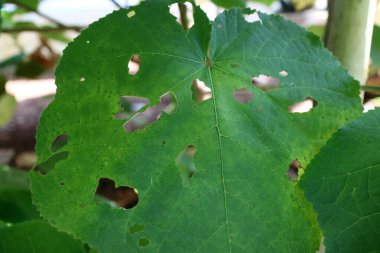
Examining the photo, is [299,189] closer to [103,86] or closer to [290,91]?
[290,91]

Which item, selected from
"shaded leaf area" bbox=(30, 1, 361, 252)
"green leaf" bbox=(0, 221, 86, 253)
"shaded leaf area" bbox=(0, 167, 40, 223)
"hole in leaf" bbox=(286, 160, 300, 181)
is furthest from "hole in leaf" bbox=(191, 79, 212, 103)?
"shaded leaf area" bbox=(0, 167, 40, 223)

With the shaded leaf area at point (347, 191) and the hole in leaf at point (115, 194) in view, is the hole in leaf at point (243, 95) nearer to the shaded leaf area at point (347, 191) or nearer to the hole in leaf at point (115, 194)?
the shaded leaf area at point (347, 191)

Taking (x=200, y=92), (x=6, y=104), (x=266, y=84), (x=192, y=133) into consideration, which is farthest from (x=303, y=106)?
(x=6, y=104)

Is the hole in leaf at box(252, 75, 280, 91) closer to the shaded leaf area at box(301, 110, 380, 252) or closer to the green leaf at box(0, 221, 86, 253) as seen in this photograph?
the shaded leaf area at box(301, 110, 380, 252)

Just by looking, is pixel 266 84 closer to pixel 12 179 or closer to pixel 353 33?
pixel 353 33

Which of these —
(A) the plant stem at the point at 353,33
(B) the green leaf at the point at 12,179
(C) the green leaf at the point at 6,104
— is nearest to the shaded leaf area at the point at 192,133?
(A) the plant stem at the point at 353,33

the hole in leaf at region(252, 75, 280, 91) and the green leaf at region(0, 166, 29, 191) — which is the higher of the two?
the hole in leaf at region(252, 75, 280, 91)

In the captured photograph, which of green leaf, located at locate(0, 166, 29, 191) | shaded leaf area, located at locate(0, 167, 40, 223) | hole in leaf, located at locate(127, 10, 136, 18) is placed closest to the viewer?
hole in leaf, located at locate(127, 10, 136, 18)
